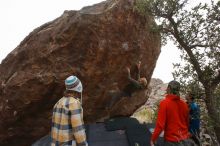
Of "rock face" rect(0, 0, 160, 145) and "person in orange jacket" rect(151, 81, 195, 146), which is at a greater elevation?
"rock face" rect(0, 0, 160, 145)

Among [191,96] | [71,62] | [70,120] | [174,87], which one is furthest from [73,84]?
[71,62]

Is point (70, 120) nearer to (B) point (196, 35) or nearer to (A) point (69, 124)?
(A) point (69, 124)

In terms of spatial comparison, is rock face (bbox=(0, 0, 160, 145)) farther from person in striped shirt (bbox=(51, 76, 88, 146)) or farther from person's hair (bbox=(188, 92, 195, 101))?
person in striped shirt (bbox=(51, 76, 88, 146))

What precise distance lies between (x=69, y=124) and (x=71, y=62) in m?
6.27

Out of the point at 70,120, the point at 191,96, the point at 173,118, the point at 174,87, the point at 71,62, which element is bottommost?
the point at 173,118

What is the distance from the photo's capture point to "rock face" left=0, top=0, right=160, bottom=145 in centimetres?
1335

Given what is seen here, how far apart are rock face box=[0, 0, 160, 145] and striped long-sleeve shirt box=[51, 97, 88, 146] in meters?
6.02

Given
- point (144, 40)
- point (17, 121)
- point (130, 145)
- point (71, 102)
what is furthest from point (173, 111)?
point (17, 121)

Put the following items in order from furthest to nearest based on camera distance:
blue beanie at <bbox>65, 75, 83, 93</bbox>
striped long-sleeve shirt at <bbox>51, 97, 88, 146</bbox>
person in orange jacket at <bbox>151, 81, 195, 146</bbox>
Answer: person in orange jacket at <bbox>151, 81, 195, 146</bbox> → blue beanie at <bbox>65, 75, 83, 93</bbox> → striped long-sleeve shirt at <bbox>51, 97, 88, 146</bbox>

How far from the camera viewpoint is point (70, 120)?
726 centimetres

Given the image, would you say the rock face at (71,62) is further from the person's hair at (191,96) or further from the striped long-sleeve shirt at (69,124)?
the striped long-sleeve shirt at (69,124)

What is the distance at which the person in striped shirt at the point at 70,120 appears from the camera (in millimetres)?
7109

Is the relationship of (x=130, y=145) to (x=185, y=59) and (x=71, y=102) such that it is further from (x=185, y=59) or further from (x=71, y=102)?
(x=71, y=102)

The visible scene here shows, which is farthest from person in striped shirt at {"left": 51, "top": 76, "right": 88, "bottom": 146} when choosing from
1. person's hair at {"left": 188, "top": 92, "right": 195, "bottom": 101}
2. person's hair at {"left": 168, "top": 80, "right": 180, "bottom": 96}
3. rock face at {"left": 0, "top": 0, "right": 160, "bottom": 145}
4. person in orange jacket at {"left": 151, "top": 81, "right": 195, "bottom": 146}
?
rock face at {"left": 0, "top": 0, "right": 160, "bottom": 145}
